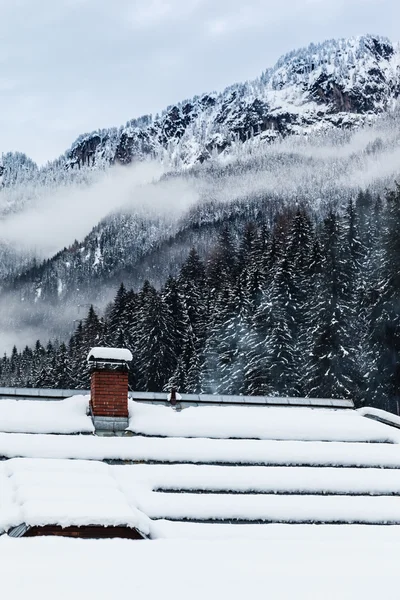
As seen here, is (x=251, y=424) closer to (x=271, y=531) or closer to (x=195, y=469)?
(x=195, y=469)

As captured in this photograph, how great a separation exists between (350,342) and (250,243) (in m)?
29.1

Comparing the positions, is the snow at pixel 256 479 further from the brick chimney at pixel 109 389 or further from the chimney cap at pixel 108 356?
the chimney cap at pixel 108 356

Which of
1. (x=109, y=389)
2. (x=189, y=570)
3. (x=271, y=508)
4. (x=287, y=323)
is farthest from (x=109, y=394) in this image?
(x=287, y=323)

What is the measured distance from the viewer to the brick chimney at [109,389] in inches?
537

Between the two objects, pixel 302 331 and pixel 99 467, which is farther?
pixel 302 331

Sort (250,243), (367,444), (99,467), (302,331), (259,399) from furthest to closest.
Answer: (250,243)
(302,331)
(259,399)
(367,444)
(99,467)

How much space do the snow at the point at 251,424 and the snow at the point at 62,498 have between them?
2476 mm

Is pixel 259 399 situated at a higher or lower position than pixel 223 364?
higher

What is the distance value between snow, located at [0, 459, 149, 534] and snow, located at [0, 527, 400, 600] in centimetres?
41

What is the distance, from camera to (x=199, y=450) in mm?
12828

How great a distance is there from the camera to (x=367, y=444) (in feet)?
45.9

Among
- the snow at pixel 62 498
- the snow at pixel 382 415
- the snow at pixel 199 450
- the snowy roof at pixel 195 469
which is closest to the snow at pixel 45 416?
the snowy roof at pixel 195 469

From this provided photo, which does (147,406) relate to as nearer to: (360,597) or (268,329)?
(360,597)

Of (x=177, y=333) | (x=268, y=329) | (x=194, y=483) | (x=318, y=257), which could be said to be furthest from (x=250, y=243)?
(x=194, y=483)
